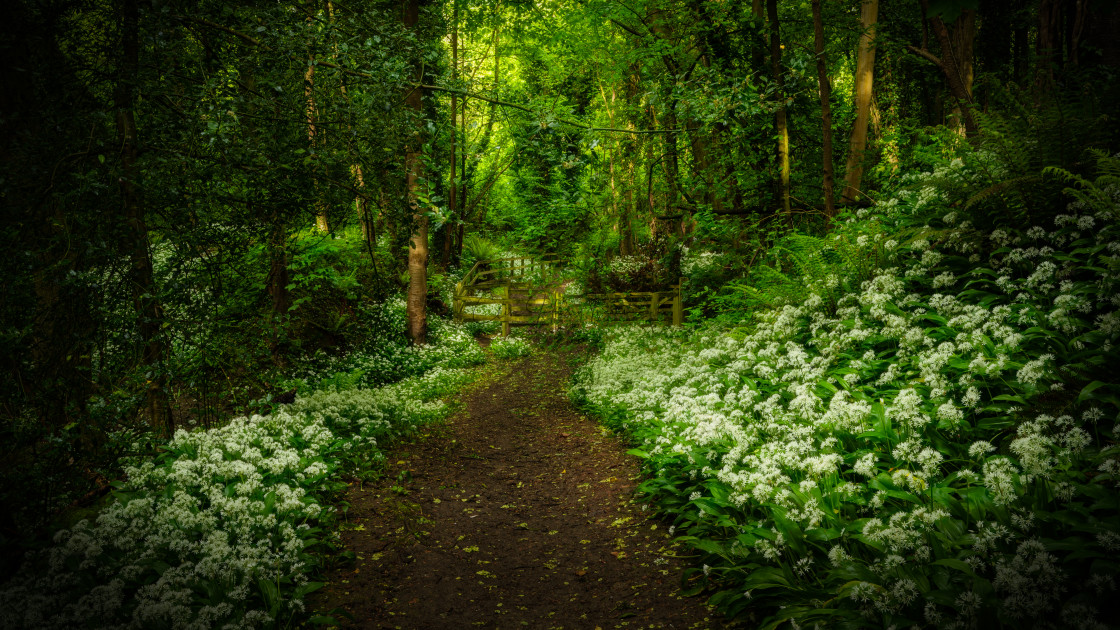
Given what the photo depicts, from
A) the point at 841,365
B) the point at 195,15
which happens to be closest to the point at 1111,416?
the point at 841,365

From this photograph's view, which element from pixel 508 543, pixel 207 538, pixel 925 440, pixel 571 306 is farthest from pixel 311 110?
pixel 571 306

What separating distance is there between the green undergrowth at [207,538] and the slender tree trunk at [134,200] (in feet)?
3.41

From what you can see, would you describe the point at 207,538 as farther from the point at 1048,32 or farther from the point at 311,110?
the point at 1048,32

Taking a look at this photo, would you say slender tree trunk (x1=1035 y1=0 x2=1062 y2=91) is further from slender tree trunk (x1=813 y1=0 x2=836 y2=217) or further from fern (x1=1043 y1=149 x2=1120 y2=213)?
slender tree trunk (x1=813 y1=0 x2=836 y2=217)

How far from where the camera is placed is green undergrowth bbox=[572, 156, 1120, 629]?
2.93 m

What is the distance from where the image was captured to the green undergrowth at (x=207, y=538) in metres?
3.67

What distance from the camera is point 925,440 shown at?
13.9 ft

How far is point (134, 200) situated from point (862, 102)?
12.0 m

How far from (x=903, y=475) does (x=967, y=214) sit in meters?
3.89

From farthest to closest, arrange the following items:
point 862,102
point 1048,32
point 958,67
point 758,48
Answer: point 758,48 → point 862,102 → point 958,67 → point 1048,32

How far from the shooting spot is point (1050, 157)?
5.55 meters

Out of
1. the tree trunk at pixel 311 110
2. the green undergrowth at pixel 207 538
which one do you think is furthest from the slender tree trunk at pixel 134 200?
the tree trunk at pixel 311 110

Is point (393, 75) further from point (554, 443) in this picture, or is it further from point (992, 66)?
point (992, 66)

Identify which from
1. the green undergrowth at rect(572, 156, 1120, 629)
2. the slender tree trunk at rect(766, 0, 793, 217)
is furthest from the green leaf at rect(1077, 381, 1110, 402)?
the slender tree trunk at rect(766, 0, 793, 217)
